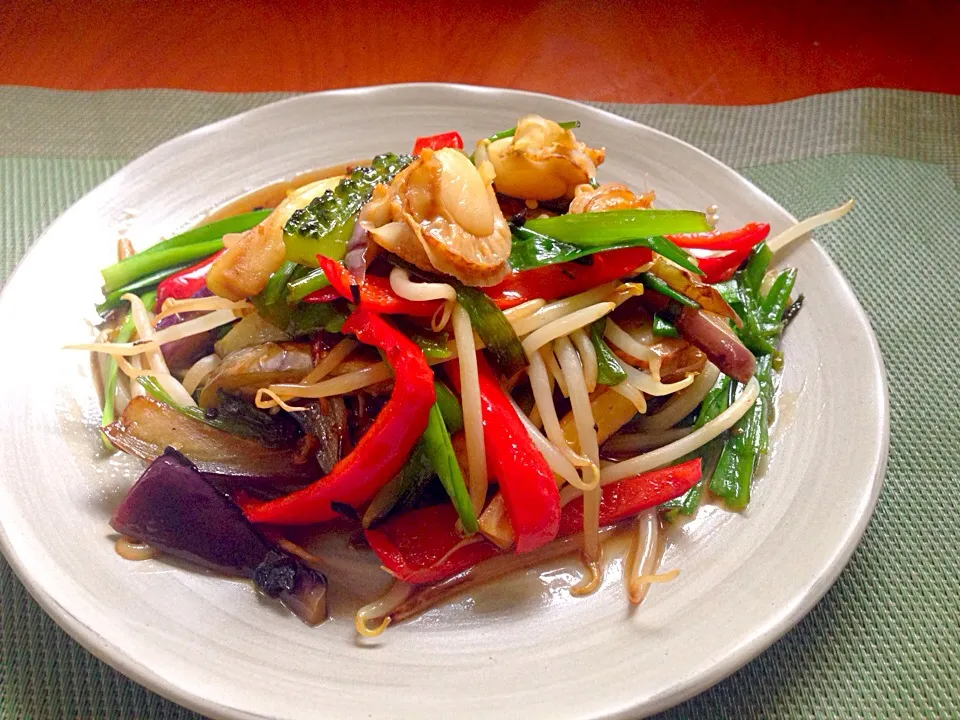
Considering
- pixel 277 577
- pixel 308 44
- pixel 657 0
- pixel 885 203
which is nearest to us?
pixel 277 577

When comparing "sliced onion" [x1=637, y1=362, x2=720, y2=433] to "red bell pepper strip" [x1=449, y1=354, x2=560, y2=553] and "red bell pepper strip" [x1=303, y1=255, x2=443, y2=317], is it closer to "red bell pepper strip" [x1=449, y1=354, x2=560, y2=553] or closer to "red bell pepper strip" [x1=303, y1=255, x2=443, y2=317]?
"red bell pepper strip" [x1=449, y1=354, x2=560, y2=553]

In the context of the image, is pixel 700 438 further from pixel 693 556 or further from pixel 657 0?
pixel 657 0

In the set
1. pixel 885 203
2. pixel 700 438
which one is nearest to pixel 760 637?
pixel 700 438

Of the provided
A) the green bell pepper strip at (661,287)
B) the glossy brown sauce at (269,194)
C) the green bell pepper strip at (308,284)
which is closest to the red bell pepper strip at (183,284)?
the glossy brown sauce at (269,194)

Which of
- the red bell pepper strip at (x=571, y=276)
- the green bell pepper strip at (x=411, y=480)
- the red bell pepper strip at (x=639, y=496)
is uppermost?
the red bell pepper strip at (x=571, y=276)

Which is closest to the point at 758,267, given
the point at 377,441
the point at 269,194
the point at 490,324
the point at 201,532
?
the point at 490,324

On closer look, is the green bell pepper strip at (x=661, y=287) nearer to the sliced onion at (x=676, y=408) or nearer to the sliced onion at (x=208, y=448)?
the sliced onion at (x=676, y=408)

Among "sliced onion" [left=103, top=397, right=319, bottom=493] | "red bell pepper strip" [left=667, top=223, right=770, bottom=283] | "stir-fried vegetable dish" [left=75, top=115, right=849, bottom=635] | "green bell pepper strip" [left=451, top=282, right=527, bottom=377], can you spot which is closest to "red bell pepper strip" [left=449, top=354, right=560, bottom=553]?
"stir-fried vegetable dish" [left=75, top=115, right=849, bottom=635]
